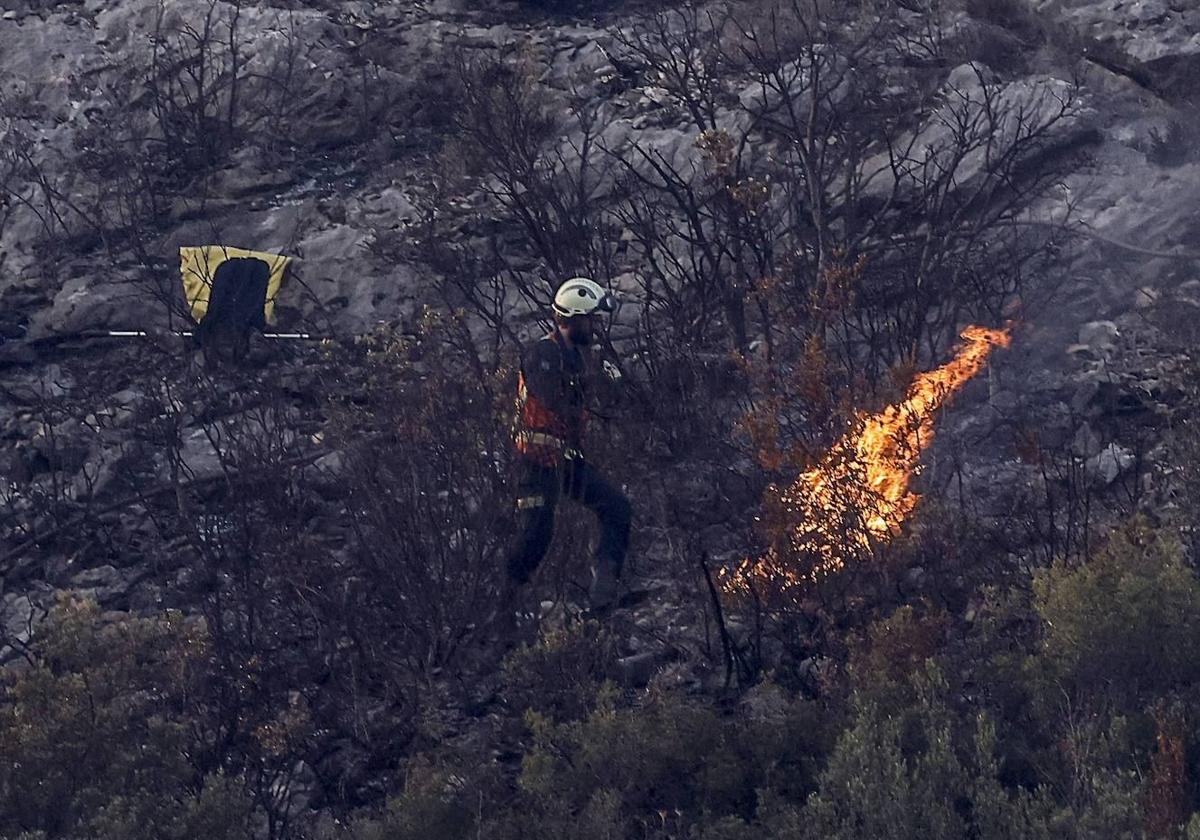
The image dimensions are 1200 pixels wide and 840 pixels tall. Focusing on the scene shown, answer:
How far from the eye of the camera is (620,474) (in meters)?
6.44

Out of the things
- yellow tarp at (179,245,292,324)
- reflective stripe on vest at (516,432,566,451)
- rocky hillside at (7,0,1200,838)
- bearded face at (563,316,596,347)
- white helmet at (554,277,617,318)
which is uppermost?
white helmet at (554,277,617,318)

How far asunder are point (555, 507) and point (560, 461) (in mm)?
185

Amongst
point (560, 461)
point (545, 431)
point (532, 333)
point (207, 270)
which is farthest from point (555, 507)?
point (207, 270)

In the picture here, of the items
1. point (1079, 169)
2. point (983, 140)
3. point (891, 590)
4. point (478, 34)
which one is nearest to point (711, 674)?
point (891, 590)

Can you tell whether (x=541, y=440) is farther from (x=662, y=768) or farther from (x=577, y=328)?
(x=662, y=768)

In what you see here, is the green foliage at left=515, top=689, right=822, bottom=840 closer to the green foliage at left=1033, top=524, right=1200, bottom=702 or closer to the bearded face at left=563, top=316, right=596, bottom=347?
the green foliage at left=1033, top=524, right=1200, bottom=702

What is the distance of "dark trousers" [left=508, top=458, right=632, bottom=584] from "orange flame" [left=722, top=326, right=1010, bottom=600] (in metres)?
0.58

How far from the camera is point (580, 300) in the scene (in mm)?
6023

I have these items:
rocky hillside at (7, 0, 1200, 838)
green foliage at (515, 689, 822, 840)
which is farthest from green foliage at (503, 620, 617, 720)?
green foliage at (515, 689, 822, 840)

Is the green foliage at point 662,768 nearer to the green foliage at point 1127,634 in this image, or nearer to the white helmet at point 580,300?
the green foliage at point 1127,634

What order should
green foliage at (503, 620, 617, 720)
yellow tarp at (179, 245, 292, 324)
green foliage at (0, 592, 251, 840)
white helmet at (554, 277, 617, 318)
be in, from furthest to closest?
yellow tarp at (179, 245, 292, 324) → white helmet at (554, 277, 617, 318) → green foliage at (503, 620, 617, 720) → green foliage at (0, 592, 251, 840)

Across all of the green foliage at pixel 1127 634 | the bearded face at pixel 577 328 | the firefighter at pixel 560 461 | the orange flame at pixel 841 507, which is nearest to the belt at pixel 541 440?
the firefighter at pixel 560 461

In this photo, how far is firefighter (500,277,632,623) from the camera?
5.75m

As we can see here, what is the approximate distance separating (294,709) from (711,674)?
1.50 metres
